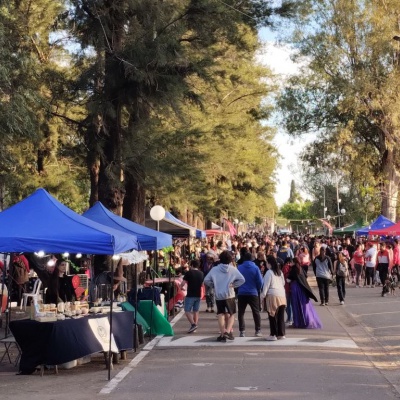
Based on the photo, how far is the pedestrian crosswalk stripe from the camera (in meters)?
14.7

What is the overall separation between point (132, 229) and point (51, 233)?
18.6ft

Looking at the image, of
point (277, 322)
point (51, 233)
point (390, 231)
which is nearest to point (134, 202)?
point (277, 322)

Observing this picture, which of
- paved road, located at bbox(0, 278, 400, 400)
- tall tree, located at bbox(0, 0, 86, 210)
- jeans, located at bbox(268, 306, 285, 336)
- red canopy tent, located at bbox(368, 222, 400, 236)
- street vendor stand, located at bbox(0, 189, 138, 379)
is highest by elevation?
tall tree, located at bbox(0, 0, 86, 210)

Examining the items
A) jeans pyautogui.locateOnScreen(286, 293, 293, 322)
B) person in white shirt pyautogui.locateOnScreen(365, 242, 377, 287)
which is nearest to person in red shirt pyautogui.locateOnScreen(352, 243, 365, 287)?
person in white shirt pyautogui.locateOnScreen(365, 242, 377, 287)

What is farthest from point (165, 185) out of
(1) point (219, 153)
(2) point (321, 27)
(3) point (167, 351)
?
(2) point (321, 27)

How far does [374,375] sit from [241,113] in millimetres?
28748

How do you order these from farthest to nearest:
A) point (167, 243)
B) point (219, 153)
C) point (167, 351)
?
1. point (219, 153)
2. point (167, 243)
3. point (167, 351)

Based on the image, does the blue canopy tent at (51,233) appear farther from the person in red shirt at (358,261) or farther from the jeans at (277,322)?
the person in red shirt at (358,261)

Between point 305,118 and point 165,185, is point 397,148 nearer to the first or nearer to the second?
point 305,118

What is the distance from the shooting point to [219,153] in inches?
1179

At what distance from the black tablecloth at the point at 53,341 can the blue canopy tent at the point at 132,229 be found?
4651 millimetres

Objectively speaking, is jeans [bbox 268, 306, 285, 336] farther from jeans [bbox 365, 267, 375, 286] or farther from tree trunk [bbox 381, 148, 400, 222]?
tree trunk [bbox 381, 148, 400, 222]

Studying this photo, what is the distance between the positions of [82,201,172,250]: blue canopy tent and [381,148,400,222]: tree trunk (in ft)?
95.2

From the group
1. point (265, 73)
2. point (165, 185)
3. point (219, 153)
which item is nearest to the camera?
point (165, 185)
